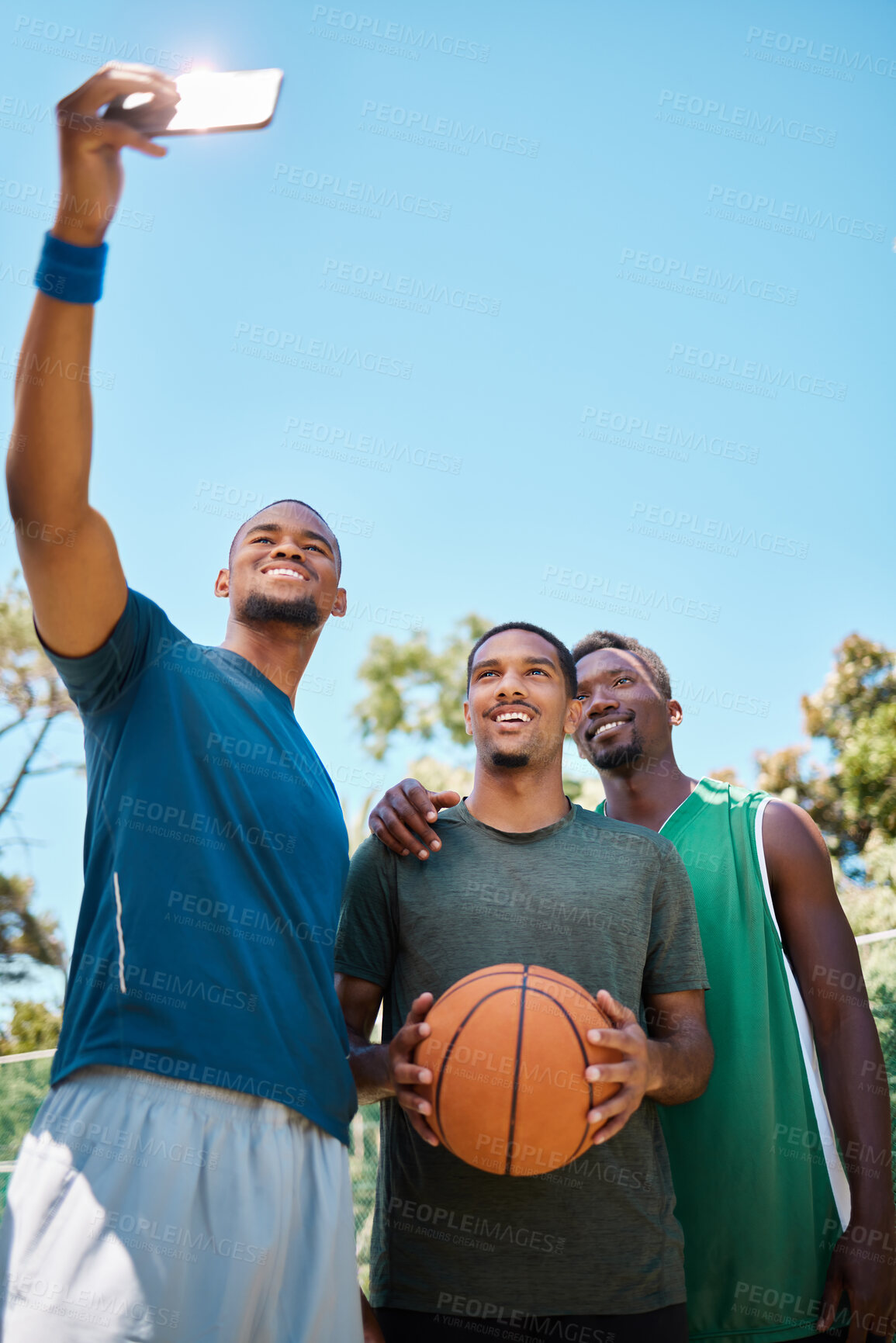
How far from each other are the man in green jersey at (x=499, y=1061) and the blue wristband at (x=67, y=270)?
1.93 metres

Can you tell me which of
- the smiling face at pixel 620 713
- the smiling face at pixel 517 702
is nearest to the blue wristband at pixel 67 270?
the smiling face at pixel 517 702

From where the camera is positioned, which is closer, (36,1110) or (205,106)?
(205,106)

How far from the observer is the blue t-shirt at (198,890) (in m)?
2.37

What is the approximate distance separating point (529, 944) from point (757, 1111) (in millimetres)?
1111

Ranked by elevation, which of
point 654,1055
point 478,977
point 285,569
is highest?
point 285,569

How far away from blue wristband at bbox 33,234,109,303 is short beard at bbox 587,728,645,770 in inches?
113

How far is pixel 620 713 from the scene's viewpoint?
441 cm

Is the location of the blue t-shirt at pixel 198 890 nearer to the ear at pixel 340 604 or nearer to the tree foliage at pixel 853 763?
the ear at pixel 340 604

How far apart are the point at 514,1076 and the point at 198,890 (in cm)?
98

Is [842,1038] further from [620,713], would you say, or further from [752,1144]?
[620,713]

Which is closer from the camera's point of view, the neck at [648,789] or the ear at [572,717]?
the ear at [572,717]

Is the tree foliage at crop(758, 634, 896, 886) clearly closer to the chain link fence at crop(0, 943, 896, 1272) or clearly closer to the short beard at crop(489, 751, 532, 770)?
the chain link fence at crop(0, 943, 896, 1272)

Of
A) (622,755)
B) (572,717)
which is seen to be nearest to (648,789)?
(622,755)

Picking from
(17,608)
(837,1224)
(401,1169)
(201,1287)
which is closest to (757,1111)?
(837,1224)
